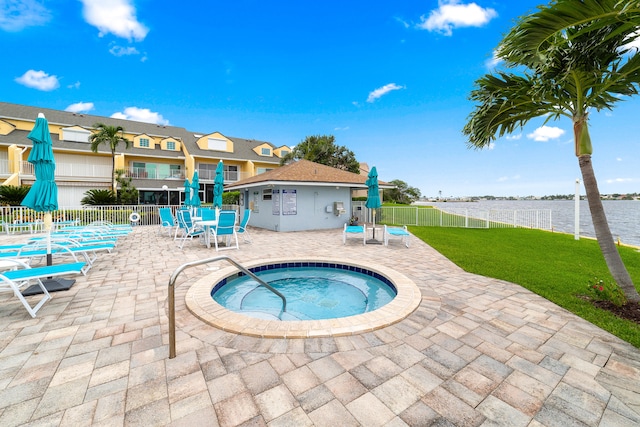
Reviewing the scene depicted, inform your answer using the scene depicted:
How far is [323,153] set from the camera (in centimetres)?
2930

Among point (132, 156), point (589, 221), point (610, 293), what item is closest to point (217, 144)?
point (132, 156)

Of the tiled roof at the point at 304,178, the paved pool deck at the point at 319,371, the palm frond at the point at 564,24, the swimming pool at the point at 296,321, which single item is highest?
the palm frond at the point at 564,24

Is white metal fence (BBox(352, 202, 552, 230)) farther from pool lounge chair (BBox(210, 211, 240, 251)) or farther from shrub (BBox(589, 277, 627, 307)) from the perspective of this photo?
shrub (BBox(589, 277, 627, 307))

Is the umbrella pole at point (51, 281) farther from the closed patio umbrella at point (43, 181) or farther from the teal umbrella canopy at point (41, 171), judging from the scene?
the teal umbrella canopy at point (41, 171)

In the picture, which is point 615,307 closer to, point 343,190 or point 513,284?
point 513,284

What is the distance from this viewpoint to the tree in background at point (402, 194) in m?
46.0

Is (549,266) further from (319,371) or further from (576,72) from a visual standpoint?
(319,371)

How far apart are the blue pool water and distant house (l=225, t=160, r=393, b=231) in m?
6.99

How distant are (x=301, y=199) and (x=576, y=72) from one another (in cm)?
1139

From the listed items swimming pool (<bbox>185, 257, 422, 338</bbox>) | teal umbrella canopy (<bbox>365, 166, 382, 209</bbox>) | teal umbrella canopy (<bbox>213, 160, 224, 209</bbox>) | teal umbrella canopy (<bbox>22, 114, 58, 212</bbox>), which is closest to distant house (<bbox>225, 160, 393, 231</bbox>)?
teal umbrella canopy (<bbox>213, 160, 224, 209</bbox>)

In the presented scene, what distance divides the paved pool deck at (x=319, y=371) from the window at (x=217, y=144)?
28067 millimetres

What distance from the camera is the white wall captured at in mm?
13578

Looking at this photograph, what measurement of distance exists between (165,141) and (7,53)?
14.0m

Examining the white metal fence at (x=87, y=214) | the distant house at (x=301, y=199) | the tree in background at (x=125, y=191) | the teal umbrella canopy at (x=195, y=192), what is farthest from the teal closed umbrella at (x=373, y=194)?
the tree in background at (x=125, y=191)
